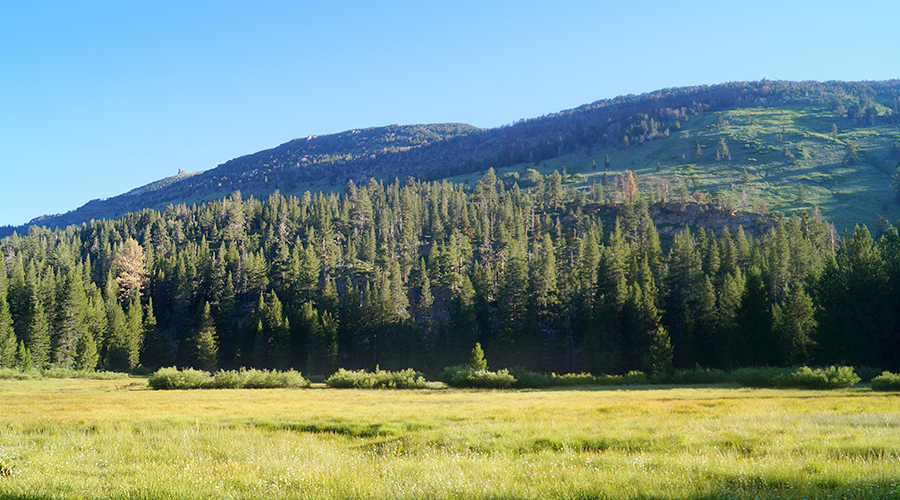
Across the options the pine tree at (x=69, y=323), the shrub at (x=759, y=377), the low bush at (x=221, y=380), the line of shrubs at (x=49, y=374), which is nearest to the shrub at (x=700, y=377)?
the shrub at (x=759, y=377)

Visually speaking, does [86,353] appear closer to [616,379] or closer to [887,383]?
[616,379]

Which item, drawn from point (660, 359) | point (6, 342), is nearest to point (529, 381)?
point (660, 359)

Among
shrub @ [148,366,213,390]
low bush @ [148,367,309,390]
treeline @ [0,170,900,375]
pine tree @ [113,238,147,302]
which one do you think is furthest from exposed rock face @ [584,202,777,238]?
pine tree @ [113,238,147,302]

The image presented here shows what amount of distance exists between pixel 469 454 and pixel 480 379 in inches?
1340

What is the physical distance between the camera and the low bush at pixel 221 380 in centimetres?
4569

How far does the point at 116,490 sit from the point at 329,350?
74953 mm

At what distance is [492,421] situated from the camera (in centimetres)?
1914

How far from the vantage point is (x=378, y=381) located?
47.4 meters

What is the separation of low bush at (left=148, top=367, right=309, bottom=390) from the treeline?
104ft

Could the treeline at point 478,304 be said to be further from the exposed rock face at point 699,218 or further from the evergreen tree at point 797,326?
the exposed rock face at point 699,218

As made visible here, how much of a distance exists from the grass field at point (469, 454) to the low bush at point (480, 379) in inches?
896

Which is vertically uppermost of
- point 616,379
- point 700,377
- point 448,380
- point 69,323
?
point 69,323

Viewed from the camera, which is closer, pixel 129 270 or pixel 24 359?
pixel 24 359

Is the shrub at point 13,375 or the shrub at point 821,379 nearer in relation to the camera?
the shrub at point 821,379
